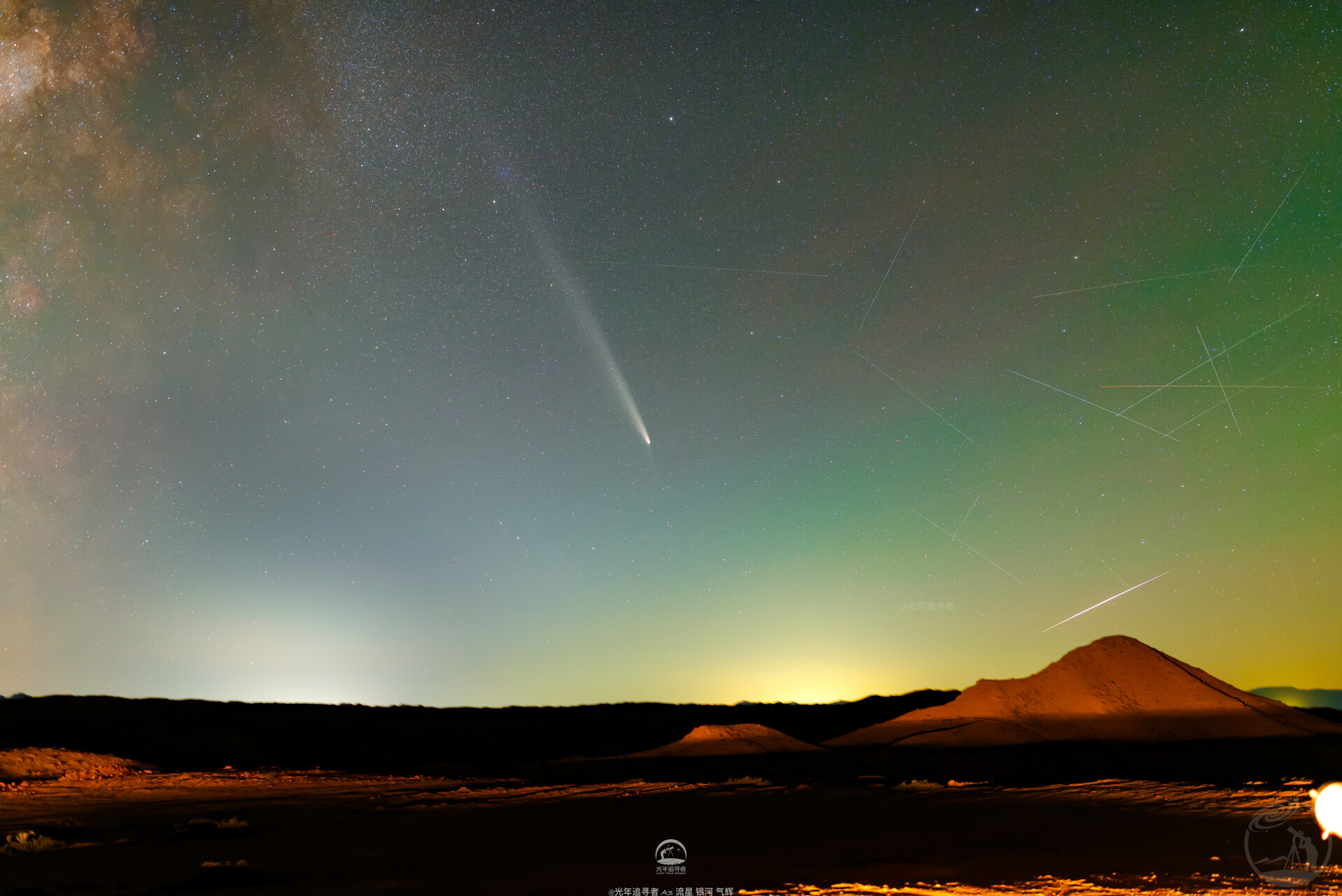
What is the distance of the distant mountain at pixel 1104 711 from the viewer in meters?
37.9

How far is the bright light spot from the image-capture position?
38.5 feet

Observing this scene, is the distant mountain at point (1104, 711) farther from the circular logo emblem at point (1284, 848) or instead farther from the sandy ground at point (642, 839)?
the circular logo emblem at point (1284, 848)

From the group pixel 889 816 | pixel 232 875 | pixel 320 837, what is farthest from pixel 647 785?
pixel 232 875

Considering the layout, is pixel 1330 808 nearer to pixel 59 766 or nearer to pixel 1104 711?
pixel 1104 711

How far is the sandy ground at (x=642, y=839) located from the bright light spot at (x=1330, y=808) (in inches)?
28.4

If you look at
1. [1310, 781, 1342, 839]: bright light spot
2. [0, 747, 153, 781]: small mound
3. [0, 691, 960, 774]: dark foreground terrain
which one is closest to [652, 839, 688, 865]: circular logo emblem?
[1310, 781, 1342, 839]: bright light spot

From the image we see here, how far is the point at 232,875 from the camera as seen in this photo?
12.9 metres

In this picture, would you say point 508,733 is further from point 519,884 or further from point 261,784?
point 519,884

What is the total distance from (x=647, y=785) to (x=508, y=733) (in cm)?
3556

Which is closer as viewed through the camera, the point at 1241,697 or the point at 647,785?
the point at 647,785

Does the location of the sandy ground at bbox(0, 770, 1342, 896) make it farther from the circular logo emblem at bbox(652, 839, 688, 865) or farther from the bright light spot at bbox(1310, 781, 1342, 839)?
the bright light spot at bbox(1310, 781, 1342, 839)

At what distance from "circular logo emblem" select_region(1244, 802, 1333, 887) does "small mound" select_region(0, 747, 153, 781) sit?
120ft

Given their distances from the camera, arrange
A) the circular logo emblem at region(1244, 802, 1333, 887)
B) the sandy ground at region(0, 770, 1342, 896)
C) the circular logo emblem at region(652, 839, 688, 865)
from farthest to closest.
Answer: the circular logo emblem at region(652, 839, 688, 865) → the sandy ground at region(0, 770, 1342, 896) → the circular logo emblem at region(1244, 802, 1333, 887)

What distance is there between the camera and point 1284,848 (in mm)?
13992
